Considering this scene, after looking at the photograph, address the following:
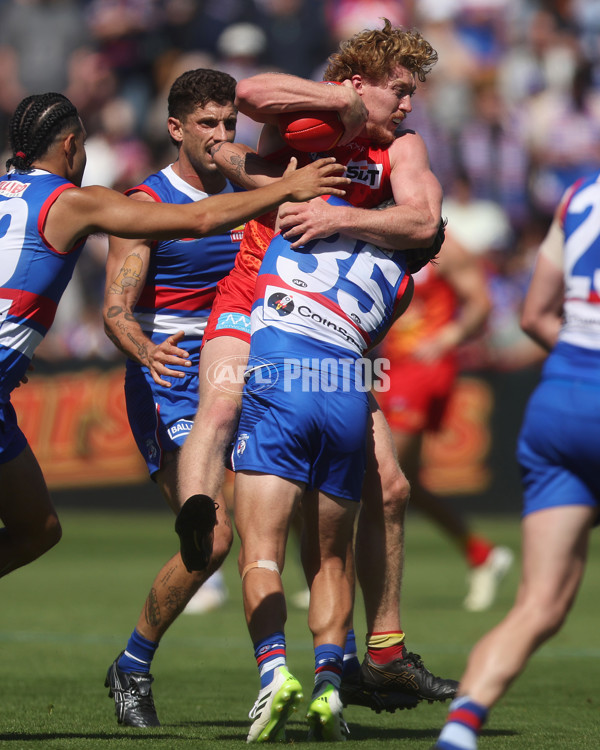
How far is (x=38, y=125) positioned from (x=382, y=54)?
1.53 m

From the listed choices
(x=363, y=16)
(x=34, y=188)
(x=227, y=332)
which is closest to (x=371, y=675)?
(x=227, y=332)

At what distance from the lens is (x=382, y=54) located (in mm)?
5430

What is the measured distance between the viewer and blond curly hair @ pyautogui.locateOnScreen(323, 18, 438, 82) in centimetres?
544

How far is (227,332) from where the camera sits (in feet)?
19.3

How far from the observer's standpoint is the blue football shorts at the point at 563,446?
4000 mm

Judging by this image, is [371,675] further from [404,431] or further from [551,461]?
[404,431]

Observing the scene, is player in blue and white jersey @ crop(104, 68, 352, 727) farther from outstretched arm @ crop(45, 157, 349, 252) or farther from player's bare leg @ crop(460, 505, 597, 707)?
player's bare leg @ crop(460, 505, 597, 707)

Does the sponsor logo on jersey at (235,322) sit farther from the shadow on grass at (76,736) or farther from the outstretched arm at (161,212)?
the shadow on grass at (76,736)

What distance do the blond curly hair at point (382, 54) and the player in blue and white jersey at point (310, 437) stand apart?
0.76 m

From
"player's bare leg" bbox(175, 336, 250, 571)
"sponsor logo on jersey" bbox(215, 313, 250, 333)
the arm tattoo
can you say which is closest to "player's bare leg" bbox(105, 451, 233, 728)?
"player's bare leg" bbox(175, 336, 250, 571)

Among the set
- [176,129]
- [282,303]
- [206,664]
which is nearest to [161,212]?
[282,303]

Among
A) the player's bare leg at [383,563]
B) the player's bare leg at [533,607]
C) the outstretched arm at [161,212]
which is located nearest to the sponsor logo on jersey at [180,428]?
the player's bare leg at [383,563]

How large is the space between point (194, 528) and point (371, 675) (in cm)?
115

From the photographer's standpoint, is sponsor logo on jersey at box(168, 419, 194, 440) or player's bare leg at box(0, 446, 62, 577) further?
sponsor logo on jersey at box(168, 419, 194, 440)
